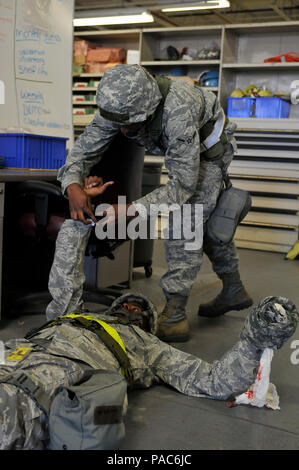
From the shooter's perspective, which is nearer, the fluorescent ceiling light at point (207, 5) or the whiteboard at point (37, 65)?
the whiteboard at point (37, 65)

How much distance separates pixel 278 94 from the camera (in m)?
5.03

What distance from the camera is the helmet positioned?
1867 millimetres

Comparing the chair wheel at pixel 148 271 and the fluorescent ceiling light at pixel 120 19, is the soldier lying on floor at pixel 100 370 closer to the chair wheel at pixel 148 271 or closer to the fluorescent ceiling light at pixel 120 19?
the chair wheel at pixel 148 271

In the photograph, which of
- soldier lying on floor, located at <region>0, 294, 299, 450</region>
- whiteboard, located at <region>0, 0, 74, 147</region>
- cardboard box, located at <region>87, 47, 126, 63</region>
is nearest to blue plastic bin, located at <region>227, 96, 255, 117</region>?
cardboard box, located at <region>87, 47, 126, 63</region>

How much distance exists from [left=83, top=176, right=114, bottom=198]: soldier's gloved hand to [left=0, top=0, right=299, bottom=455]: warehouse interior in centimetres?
18

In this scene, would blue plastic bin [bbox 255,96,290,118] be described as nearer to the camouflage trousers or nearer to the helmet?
the camouflage trousers

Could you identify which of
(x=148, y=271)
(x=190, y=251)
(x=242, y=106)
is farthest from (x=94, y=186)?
(x=242, y=106)

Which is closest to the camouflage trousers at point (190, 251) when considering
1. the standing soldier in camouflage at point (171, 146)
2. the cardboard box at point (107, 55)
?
the standing soldier in camouflage at point (171, 146)

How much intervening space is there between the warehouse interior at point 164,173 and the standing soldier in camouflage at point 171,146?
0.56 feet

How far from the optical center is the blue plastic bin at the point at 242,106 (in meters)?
5.01

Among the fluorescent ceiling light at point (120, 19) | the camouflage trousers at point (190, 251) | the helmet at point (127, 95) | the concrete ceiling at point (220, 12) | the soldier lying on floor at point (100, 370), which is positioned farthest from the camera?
the concrete ceiling at point (220, 12)

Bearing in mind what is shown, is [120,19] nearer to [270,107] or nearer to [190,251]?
[270,107]

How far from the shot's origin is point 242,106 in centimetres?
503
